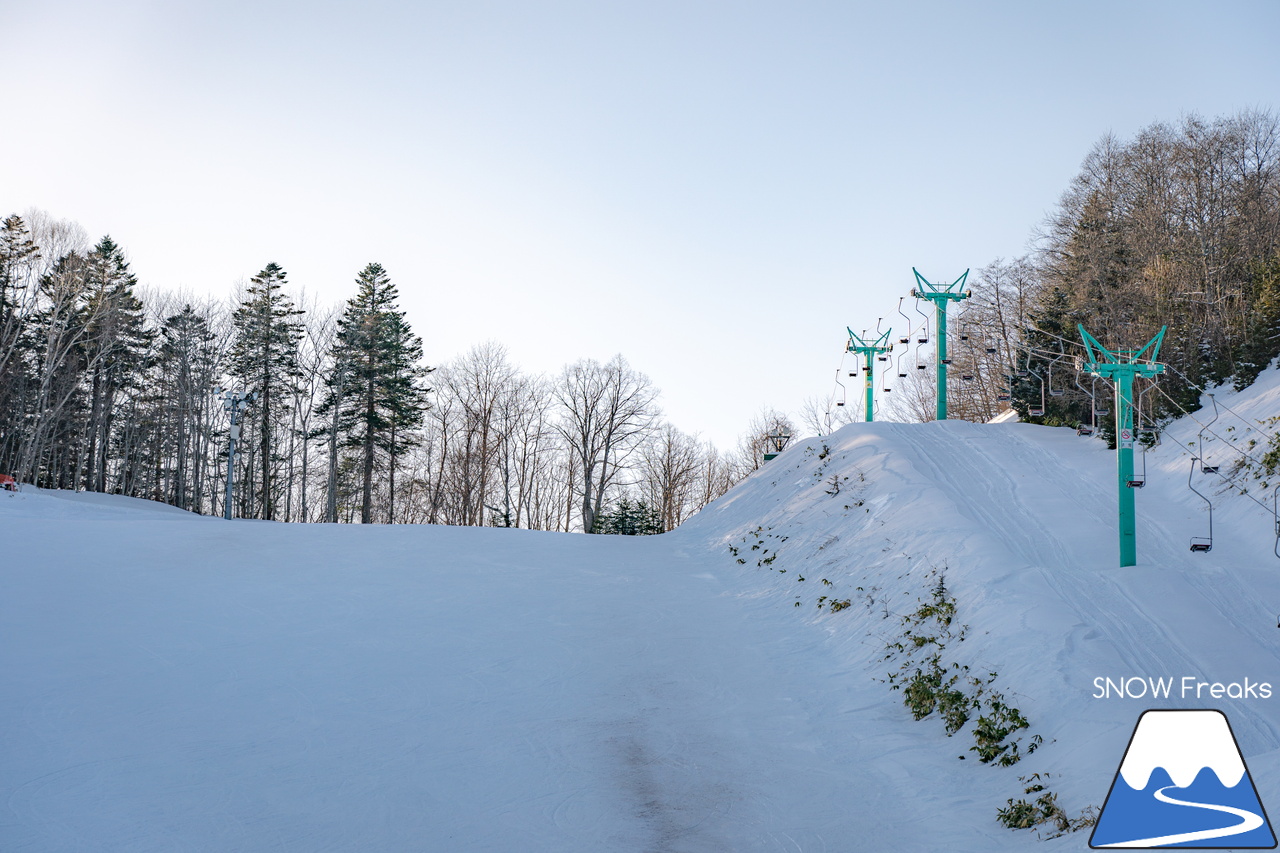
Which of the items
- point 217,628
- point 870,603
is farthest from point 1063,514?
point 217,628

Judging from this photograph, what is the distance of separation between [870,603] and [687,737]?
542 cm

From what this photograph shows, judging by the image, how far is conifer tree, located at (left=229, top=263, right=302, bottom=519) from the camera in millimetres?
39938

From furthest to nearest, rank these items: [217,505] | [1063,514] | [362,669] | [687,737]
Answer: [217,505]
[1063,514]
[362,669]
[687,737]

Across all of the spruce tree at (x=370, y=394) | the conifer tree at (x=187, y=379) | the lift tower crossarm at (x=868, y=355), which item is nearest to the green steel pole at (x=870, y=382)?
the lift tower crossarm at (x=868, y=355)

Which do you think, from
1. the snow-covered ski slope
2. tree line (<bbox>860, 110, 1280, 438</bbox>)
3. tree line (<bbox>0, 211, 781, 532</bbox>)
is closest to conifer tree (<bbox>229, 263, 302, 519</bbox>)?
tree line (<bbox>0, 211, 781, 532</bbox>)

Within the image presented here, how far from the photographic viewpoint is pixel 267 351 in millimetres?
40000

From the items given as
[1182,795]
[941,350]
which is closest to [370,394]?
[941,350]

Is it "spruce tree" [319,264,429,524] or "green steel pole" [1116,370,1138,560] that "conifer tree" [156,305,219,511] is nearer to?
"spruce tree" [319,264,429,524]

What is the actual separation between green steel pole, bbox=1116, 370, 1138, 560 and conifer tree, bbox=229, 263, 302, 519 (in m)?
36.5

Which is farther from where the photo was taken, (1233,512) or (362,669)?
(1233,512)

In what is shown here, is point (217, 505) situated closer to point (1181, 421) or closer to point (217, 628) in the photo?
point (217, 628)

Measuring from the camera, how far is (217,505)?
45.9 m

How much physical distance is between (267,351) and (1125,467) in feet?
125

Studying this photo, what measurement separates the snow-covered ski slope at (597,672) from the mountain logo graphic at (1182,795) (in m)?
0.31
